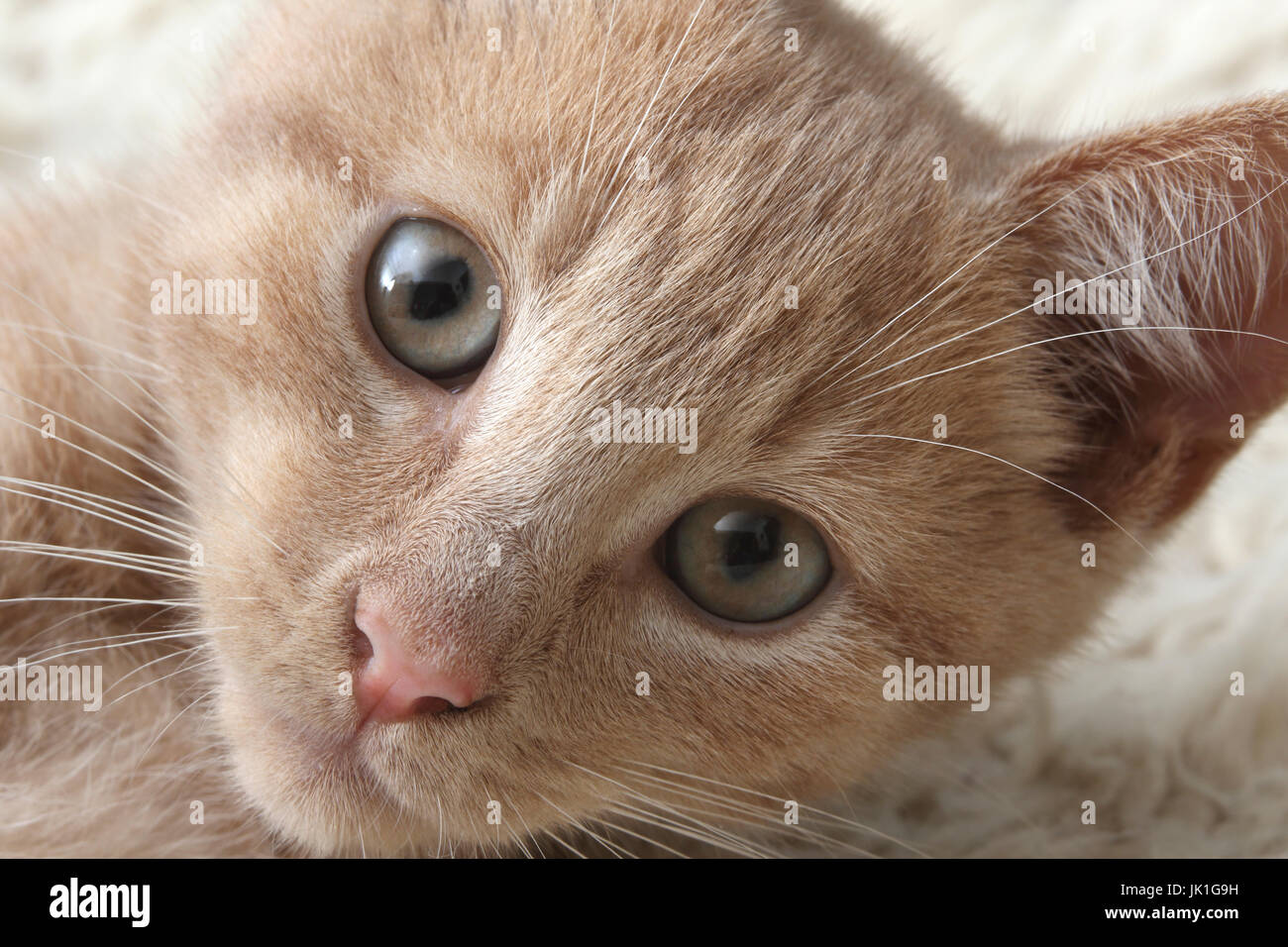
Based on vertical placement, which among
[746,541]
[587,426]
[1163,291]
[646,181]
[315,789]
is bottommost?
[315,789]

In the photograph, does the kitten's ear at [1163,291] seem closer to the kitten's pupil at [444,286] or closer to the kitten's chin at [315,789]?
the kitten's pupil at [444,286]

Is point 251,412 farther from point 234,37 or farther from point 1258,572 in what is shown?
point 1258,572

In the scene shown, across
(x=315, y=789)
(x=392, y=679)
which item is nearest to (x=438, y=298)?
(x=392, y=679)

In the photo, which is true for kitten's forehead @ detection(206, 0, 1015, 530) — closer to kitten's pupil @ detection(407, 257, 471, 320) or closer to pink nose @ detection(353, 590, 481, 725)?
kitten's pupil @ detection(407, 257, 471, 320)

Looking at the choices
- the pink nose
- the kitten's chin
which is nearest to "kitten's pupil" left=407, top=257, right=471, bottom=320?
the pink nose

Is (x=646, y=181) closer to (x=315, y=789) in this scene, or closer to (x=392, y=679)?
(x=392, y=679)

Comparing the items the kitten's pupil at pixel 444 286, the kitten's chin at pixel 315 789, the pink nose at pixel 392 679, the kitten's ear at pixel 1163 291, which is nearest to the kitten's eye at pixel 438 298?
the kitten's pupil at pixel 444 286
